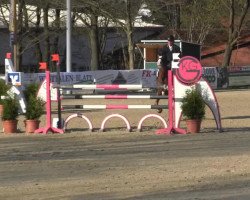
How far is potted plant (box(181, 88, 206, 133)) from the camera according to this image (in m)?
15.4

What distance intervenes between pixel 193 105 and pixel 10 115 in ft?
12.9

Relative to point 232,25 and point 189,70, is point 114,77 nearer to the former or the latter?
point 232,25

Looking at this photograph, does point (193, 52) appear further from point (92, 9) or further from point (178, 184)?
point (178, 184)

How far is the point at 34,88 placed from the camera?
57.0 ft

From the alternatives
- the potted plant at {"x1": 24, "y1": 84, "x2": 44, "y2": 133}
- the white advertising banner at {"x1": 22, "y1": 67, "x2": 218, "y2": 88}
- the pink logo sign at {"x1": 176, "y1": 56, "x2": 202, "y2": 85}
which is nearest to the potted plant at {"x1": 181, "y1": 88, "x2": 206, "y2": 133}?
the pink logo sign at {"x1": 176, "y1": 56, "x2": 202, "y2": 85}

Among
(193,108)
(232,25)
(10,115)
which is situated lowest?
(10,115)

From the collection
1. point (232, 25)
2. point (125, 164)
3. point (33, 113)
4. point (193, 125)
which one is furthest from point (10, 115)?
point (232, 25)

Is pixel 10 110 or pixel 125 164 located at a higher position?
pixel 10 110

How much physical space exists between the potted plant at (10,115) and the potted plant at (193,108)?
3635mm

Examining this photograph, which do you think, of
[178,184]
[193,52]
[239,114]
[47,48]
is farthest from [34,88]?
[47,48]

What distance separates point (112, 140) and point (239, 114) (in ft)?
22.8

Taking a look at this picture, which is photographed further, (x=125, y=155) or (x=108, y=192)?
(x=125, y=155)

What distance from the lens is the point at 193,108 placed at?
15.4 m

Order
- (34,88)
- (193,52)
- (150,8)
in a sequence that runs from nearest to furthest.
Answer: (34,88)
(193,52)
(150,8)
